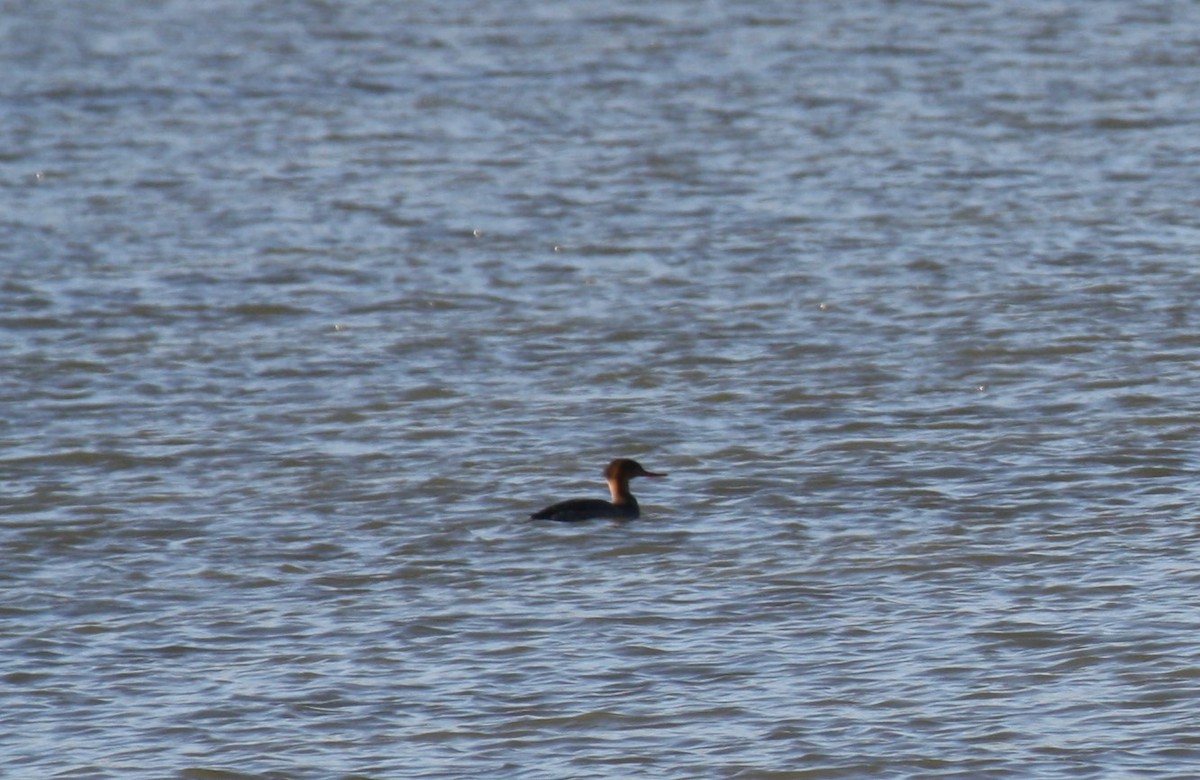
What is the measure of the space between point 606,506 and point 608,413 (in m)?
2.03

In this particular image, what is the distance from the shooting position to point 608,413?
1292cm

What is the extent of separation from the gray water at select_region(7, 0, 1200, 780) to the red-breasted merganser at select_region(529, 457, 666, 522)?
0.07 meters

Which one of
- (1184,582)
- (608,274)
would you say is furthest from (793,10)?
(1184,582)

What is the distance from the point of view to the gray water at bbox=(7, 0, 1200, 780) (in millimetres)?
8523

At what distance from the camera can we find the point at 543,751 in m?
8.16

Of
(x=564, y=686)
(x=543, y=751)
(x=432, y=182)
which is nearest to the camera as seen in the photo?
(x=543, y=751)

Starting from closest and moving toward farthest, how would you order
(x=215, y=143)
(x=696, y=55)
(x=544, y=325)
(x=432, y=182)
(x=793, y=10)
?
(x=544, y=325) < (x=432, y=182) < (x=215, y=143) < (x=696, y=55) < (x=793, y=10)

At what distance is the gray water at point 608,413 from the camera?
336 inches

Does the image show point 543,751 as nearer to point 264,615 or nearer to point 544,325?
point 264,615

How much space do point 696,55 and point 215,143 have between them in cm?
584

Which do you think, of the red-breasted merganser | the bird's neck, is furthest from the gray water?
the bird's neck

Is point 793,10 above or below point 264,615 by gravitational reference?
above

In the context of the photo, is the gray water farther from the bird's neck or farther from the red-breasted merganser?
the bird's neck

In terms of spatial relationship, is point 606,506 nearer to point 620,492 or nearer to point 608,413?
point 620,492
